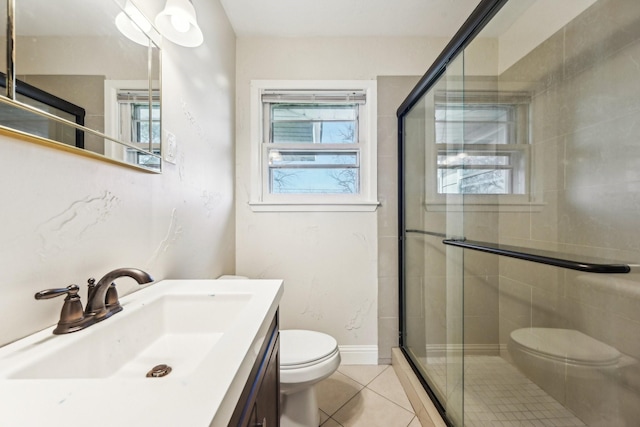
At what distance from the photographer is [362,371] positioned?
1909 millimetres

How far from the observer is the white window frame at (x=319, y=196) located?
199 cm

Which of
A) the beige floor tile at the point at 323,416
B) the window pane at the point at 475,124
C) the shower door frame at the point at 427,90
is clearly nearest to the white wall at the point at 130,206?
the beige floor tile at the point at 323,416

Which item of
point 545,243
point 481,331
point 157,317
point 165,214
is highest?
point 165,214

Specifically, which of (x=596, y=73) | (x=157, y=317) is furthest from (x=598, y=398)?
(x=157, y=317)

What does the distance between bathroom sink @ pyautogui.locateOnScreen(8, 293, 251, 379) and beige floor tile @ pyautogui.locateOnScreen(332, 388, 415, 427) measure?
1.06 meters

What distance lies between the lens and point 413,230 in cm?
183

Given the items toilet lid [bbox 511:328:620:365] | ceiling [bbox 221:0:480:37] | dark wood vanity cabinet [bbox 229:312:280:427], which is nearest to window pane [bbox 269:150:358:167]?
ceiling [bbox 221:0:480:37]

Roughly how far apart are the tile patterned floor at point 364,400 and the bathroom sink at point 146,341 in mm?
1018

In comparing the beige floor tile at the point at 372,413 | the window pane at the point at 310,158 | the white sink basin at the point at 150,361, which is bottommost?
the beige floor tile at the point at 372,413

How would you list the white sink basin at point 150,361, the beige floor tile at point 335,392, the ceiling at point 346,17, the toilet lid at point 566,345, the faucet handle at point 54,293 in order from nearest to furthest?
the white sink basin at point 150,361
the faucet handle at point 54,293
the toilet lid at point 566,345
the beige floor tile at point 335,392
the ceiling at point 346,17

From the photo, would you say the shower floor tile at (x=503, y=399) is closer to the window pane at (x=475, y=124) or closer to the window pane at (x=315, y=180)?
A: the window pane at (x=475, y=124)

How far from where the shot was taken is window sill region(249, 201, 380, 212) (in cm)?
198

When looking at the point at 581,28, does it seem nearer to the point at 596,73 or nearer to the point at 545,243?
the point at 596,73

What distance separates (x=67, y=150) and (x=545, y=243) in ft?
5.93
